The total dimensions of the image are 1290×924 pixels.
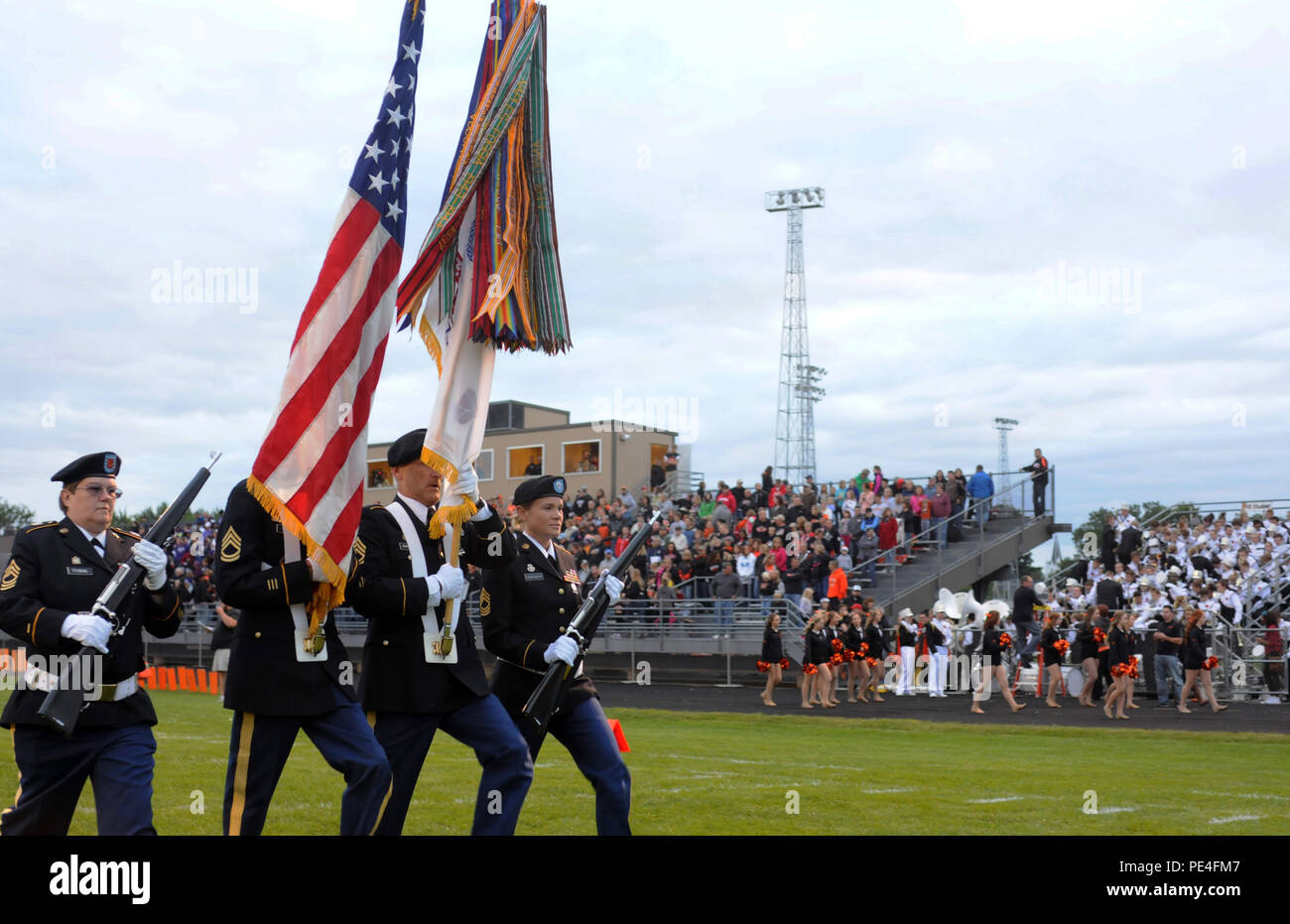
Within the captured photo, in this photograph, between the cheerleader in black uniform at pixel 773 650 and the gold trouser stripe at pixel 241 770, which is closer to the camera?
the gold trouser stripe at pixel 241 770

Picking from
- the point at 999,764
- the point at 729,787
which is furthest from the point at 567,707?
the point at 999,764

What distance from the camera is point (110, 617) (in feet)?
19.2

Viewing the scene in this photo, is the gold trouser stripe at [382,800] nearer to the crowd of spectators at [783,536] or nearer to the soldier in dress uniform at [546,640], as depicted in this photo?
the soldier in dress uniform at [546,640]

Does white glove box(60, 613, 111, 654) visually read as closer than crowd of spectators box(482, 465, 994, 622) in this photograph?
Yes

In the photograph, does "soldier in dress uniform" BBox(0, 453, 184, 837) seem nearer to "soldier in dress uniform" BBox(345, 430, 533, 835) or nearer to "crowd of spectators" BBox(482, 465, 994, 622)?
"soldier in dress uniform" BBox(345, 430, 533, 835)

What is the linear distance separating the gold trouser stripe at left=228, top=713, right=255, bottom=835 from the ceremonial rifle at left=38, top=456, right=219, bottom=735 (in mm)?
671

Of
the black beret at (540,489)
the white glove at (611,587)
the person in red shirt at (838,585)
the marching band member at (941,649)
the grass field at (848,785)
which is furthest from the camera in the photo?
the person in red shirt at (838,585)

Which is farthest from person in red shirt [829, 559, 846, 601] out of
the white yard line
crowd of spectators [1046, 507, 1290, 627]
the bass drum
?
→ the white yard line

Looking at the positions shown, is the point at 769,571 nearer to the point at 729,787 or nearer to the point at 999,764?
the point at 999,764

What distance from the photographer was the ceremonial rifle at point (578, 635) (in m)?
6.74

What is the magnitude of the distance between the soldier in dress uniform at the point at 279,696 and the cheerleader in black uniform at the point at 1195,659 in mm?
18102

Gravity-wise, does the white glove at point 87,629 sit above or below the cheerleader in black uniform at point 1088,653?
above

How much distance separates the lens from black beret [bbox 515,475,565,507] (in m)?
7.38

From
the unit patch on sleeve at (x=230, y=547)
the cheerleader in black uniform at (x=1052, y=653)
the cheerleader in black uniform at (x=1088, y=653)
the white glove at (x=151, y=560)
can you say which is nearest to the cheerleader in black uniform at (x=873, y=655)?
the cheerleader in black uniform at (x=1052, y=653)
